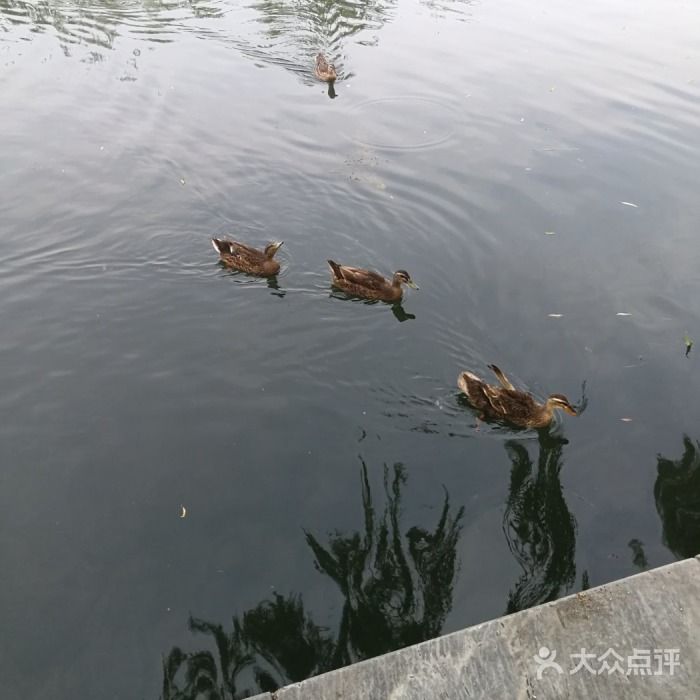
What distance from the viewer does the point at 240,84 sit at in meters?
14.9

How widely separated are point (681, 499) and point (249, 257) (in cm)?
578

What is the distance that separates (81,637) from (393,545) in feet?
8.48

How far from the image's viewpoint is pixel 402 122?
1323 cm

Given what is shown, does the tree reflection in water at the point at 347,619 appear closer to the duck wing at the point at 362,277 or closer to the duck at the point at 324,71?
the duck wing at the point at 362,277

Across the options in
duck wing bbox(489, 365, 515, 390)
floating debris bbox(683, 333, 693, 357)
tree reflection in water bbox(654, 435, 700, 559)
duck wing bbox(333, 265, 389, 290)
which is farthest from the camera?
duck wing bbox(333, 265, 389, 290)

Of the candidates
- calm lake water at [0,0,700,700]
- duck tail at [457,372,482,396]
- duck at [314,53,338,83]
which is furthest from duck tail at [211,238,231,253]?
Answer: duck at [314,53,338,83]

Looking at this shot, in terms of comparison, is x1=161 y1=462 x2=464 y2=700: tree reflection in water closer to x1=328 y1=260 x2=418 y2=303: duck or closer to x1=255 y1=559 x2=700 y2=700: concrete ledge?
x1=255 y1=559 x2=700 y2=700: concrete ledge

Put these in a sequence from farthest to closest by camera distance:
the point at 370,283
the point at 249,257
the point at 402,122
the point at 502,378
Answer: the point at 402,122
the point at 249,257
the point at 370,283
the point at 502,378

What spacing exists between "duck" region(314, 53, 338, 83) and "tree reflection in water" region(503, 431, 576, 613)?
36.3 feet

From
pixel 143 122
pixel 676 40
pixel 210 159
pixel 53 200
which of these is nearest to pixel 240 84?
pixel 143 122

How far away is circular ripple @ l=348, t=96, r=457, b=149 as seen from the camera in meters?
12.5

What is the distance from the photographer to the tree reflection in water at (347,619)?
4785mm

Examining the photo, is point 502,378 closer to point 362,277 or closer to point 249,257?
point 362,277

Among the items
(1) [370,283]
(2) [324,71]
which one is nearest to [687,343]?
(1) [370,283]
